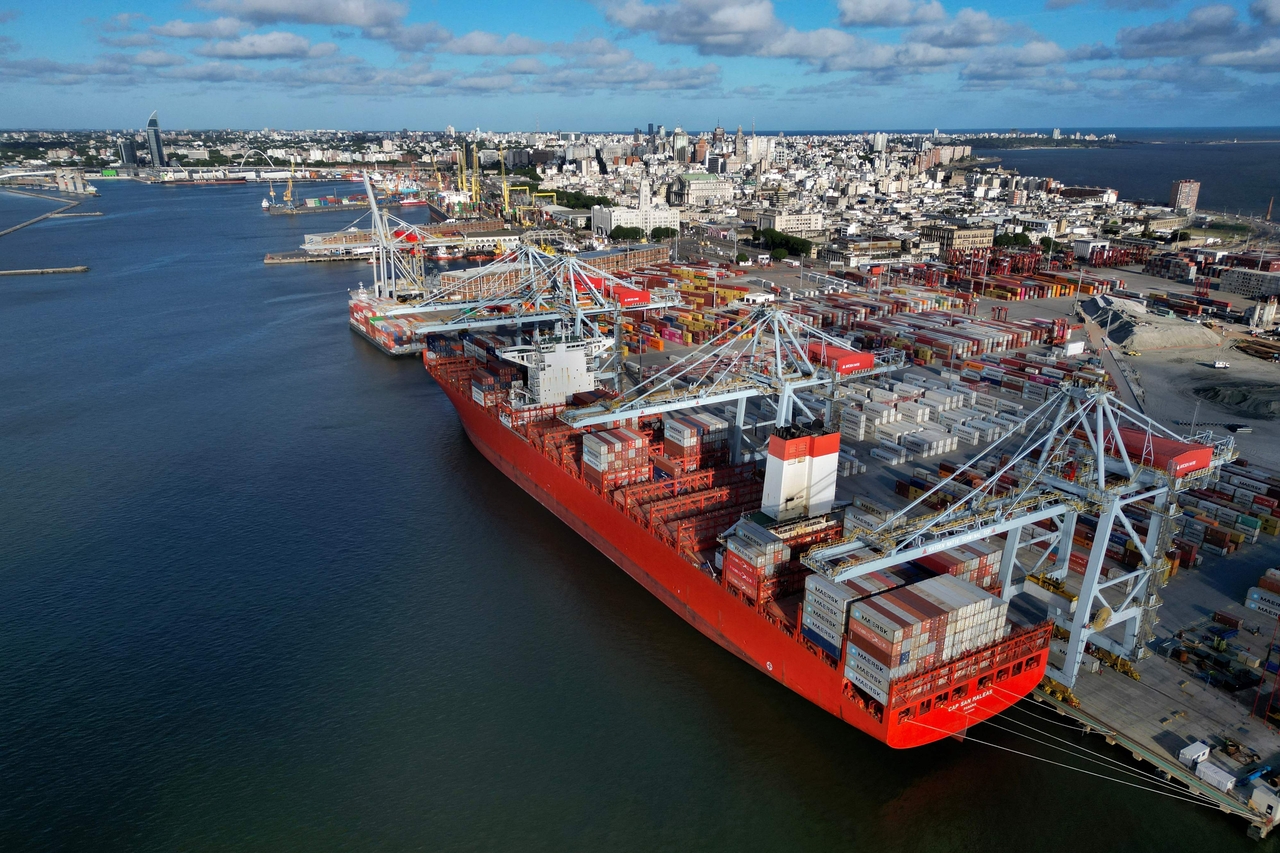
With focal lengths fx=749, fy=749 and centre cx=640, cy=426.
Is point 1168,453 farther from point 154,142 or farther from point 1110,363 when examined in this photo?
point 154,142

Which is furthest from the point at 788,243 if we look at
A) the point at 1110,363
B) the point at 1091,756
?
the point at 1091,756

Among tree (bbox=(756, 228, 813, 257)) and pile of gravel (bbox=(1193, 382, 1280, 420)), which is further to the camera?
tree (bbox=(756, 228, 813, 257))

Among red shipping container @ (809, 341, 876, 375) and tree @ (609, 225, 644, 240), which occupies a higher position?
tree @ (609, 225, 644, 240)

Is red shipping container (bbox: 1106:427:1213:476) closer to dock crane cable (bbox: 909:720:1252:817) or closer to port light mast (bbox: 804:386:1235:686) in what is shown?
port light mast (bbox: 804:386:1235:686)

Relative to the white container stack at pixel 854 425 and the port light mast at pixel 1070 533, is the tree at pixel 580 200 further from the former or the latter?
the port light mast at pixel 1070 533

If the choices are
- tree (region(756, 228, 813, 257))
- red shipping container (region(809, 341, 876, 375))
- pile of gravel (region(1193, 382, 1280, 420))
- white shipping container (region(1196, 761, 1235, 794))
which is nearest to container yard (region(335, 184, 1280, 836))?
white shipping container (region(1196, 761, 1235, 794))

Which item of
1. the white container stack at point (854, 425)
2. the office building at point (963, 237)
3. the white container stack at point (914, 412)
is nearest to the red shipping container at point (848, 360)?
the white container stack at point (914, 412)
